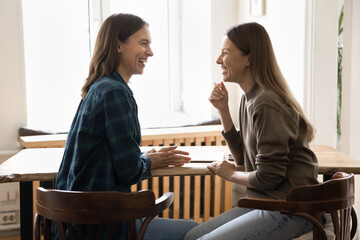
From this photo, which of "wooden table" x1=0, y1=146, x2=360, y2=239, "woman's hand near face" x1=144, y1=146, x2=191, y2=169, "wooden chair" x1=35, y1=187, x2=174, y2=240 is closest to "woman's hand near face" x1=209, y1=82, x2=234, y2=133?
"wooden table" x1=0, y1=146, x2=360, y2=239

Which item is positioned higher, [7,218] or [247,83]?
[247,83]

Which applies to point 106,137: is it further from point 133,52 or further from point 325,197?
point 325,197

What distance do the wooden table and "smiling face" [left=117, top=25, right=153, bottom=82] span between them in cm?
41

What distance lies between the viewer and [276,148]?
1653 mm

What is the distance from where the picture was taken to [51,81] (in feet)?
11.7

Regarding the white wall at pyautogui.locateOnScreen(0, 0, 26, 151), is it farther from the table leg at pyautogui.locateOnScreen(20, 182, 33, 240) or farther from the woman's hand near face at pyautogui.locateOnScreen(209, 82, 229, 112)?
the woman's hand near face at pyautogui.locateOnScreen(209, 82, 229, 112)

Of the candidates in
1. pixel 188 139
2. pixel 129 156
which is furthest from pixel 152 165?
pixel 188 139

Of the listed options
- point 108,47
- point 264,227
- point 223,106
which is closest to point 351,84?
point 223,106

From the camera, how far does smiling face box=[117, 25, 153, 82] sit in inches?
73.2

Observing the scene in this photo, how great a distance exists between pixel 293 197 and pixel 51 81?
8.21ft

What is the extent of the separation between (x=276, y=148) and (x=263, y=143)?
0.16 ft

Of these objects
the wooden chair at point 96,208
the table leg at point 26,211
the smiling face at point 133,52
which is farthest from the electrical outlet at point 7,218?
the wooden chair at point 96,208

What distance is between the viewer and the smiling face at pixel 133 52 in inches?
73.2

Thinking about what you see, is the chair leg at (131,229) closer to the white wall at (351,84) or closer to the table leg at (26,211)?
the table leg at (26,211)
